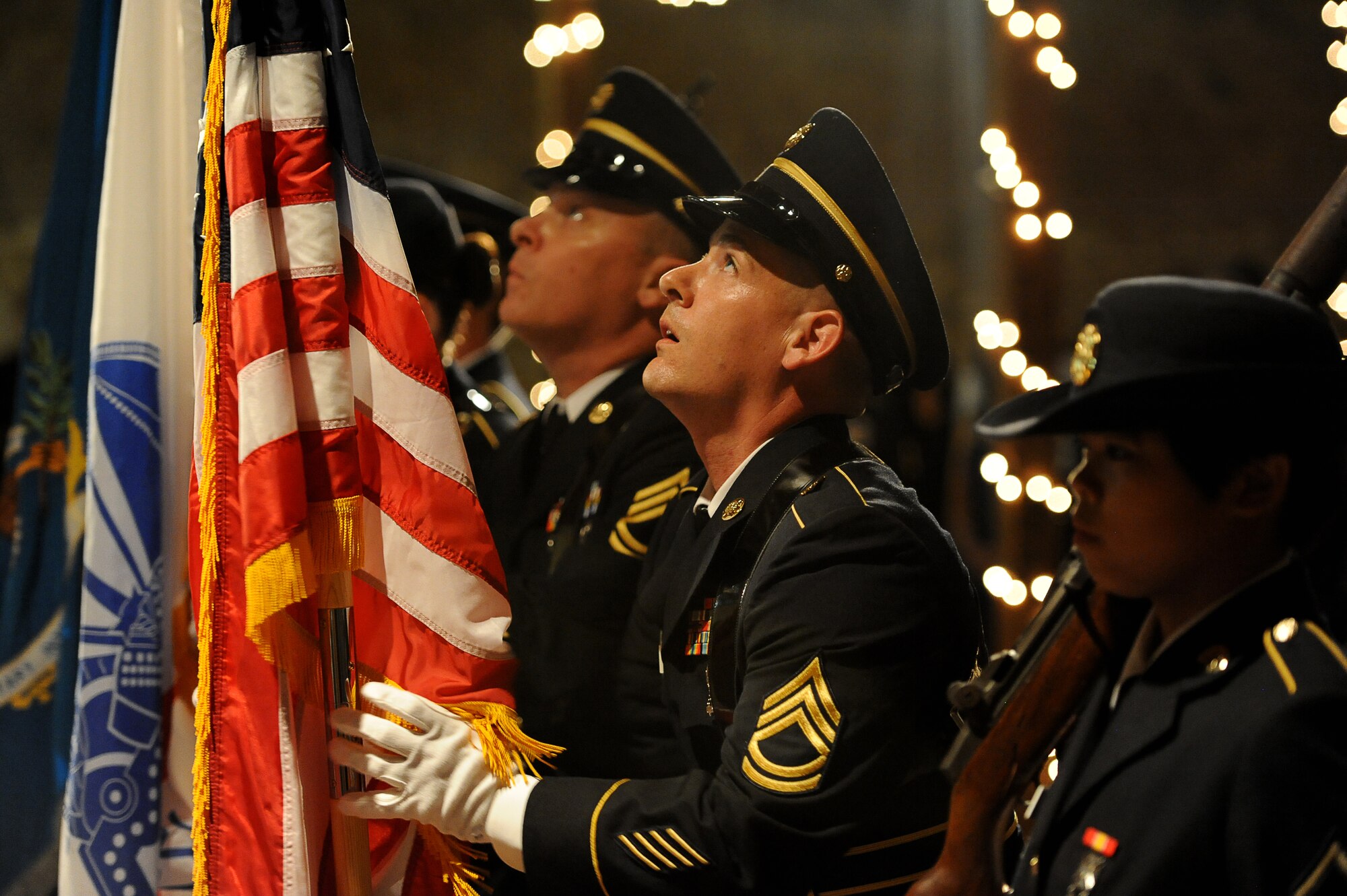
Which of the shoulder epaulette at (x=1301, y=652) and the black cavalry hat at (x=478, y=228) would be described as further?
the black cavalry hat at (x=478, y=228)

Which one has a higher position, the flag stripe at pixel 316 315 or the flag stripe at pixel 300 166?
the flag stripe at pixel 300 166

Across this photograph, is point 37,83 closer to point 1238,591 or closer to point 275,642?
point 275,642

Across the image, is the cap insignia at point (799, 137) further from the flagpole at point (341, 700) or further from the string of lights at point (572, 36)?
the string of lights at point (572, 36)

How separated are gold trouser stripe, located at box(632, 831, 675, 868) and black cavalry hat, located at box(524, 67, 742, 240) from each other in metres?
1.35

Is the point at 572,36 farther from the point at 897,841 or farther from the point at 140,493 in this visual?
the point at 897,841

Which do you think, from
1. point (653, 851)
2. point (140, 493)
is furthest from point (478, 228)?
point (653, 851)

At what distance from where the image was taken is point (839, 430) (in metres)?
2.03

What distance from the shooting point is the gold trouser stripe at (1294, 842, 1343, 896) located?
120cm

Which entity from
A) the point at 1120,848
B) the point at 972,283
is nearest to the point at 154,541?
the point at 1120,848

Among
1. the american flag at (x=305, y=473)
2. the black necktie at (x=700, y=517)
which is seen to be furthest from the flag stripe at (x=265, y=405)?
the black necktie at (x=700, y=517)

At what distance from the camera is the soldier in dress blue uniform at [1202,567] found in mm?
1270

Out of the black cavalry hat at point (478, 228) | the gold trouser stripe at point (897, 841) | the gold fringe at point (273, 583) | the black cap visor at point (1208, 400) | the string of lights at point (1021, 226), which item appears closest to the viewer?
the black cap visor at point (1208, 400)

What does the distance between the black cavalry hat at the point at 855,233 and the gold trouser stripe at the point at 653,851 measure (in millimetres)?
816

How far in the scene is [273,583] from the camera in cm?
191
